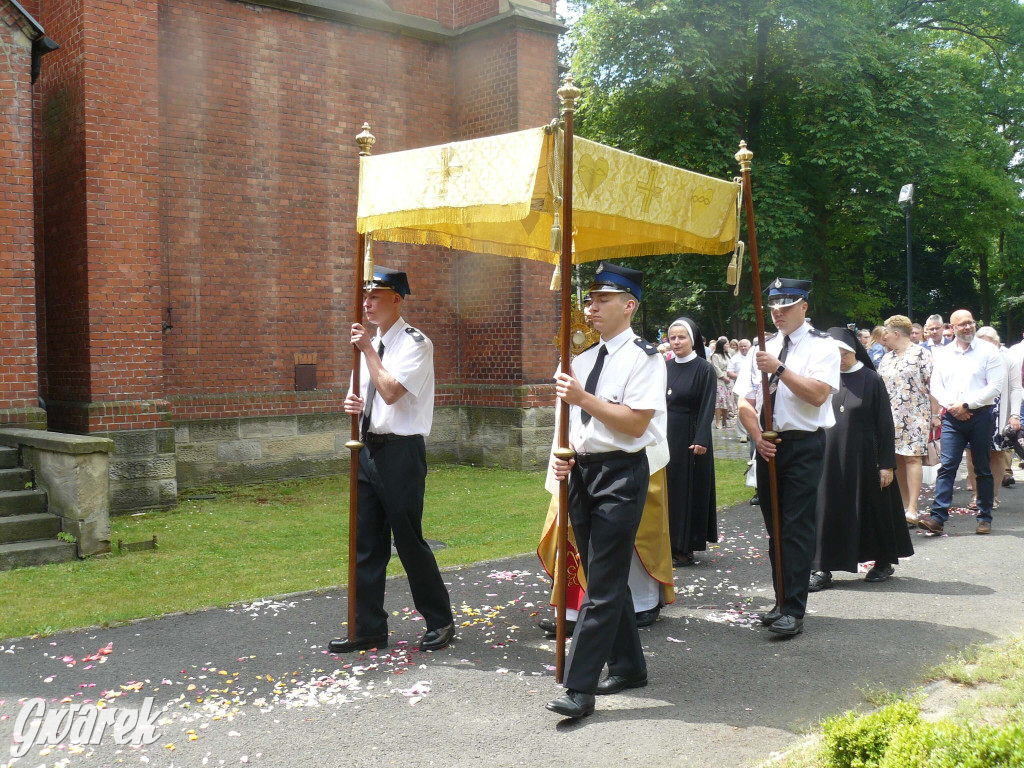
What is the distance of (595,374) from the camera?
16.2ft

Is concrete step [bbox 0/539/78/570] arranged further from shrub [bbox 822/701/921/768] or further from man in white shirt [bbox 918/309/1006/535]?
man in white shirt [bbox 918/309/1006/535]

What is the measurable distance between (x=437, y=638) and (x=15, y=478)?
17.9ft

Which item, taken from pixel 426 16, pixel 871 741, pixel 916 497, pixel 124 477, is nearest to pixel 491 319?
pixel 426 16

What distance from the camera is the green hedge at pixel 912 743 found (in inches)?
122

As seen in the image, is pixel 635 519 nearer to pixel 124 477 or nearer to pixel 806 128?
pixel 124 477

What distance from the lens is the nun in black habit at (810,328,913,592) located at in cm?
745

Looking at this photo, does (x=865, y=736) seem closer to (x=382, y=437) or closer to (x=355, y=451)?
(x=382, y=437)

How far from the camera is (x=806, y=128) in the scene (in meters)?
22.9

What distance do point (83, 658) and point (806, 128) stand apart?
69.8 ft

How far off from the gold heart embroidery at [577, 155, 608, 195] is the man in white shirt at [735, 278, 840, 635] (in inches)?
67.8

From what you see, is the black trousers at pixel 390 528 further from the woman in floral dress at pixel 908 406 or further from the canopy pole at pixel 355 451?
the woman in floral dress at pixel 908 406

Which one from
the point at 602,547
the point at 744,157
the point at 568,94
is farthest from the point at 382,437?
the point at 744,157

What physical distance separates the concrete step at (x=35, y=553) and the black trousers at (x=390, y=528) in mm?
4135

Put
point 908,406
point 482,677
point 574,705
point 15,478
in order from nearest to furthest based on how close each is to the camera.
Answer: point 574,705 → point 482,677 → point 15,478 → point 908,406
